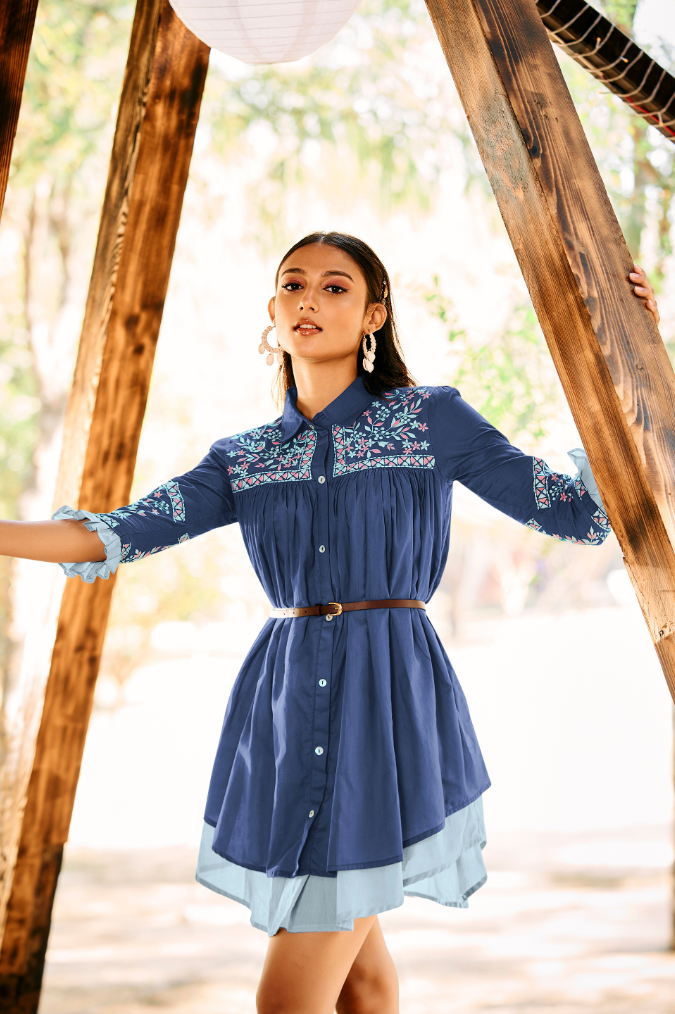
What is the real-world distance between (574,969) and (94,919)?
2.11 metres

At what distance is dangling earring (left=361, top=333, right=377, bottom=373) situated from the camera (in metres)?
1.48

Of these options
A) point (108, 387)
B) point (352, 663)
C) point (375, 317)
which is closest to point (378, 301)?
point (375, 317)

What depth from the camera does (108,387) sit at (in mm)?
1980

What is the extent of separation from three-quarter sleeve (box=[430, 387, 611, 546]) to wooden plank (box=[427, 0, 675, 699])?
89mm

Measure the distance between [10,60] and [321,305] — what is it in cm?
68

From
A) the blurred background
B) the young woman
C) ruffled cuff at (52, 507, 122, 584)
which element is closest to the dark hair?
the young woman

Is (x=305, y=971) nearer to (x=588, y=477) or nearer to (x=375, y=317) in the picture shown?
(x=588, y=477)

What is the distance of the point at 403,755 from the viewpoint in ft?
4.29

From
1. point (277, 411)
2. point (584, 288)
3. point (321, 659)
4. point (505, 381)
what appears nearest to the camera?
point (584, 288)

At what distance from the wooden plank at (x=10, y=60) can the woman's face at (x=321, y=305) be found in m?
0.51

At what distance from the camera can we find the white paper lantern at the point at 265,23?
134cm

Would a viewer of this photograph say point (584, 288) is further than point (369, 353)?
No

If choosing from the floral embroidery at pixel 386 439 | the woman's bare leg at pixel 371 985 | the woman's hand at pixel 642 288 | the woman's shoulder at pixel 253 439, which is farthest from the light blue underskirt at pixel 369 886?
the woman's hand at pixel 642 288

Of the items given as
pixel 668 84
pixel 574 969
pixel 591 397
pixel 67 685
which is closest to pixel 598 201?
pixel 591 397
